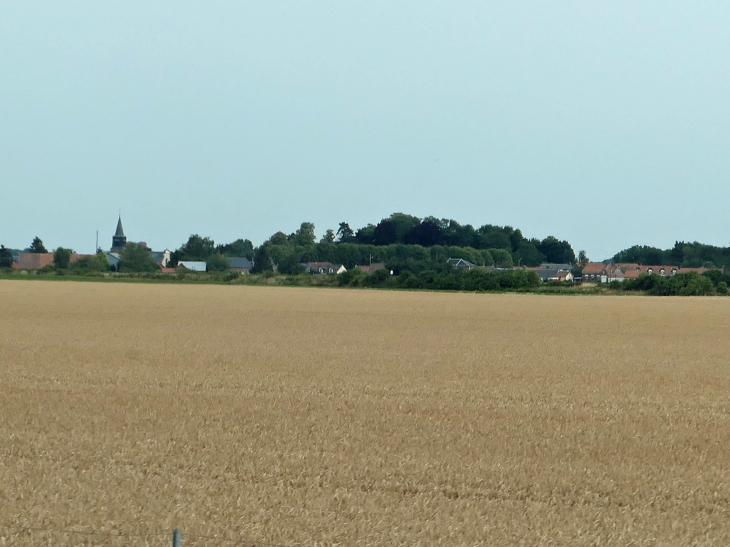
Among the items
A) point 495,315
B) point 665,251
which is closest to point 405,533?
point 495,315

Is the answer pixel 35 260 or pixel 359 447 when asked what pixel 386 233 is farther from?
pixel 359 447

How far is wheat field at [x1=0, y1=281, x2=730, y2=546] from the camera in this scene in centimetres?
710

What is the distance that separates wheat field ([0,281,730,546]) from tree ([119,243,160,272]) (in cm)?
11998

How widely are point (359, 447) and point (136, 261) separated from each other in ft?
443

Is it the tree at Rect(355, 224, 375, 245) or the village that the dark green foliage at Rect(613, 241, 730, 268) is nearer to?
the village

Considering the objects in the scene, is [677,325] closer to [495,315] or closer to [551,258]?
[495,315]

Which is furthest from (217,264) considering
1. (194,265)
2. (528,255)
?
(528,255)

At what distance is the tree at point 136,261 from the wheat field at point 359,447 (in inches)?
4724

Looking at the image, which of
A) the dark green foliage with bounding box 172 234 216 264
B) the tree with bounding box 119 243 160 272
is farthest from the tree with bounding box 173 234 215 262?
the tree with bounding box 119 243 160 272

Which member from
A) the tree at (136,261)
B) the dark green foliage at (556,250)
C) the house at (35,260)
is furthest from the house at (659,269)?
the house at (35,260)

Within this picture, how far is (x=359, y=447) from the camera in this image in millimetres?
9914

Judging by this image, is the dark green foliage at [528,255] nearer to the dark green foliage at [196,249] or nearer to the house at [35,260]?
the dark green foliage at [196,249]

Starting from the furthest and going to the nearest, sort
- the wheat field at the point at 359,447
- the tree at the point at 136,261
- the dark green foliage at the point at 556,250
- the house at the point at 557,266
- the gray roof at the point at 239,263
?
the dark green foliage at the point at 556,250 < the gray roof at the point at 239,263 < the house at the point at 557,266 < the tree at the point at 136,261 < the wheat field at the point at 359,447

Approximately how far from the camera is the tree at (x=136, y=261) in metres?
139
